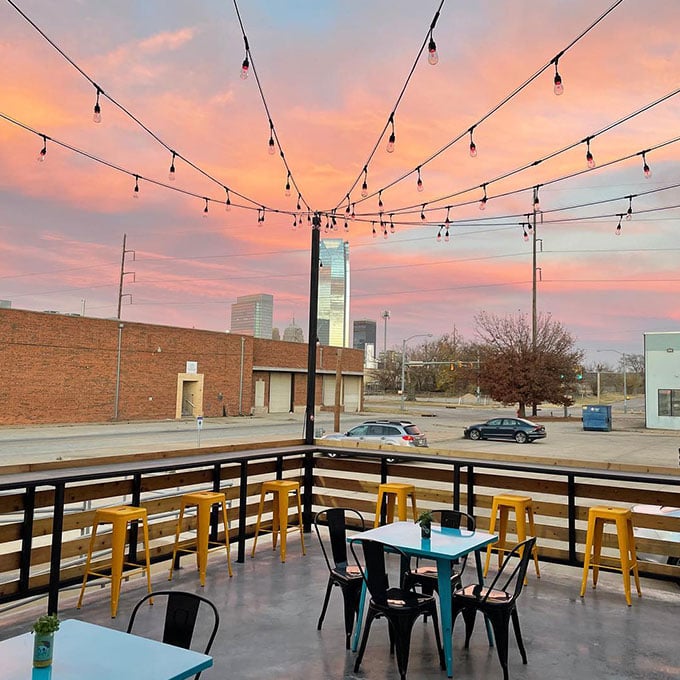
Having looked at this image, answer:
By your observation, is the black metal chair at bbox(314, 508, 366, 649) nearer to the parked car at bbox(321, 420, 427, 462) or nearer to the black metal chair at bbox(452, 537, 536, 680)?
the black metal chair at bbox(452, 537, 536, 680)

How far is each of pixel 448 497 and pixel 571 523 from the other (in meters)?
1.32

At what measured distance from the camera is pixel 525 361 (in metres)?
37.8

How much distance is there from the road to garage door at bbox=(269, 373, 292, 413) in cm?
611

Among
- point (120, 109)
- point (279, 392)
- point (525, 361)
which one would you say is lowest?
point (279, 392)

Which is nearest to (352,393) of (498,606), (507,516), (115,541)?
(507,516)

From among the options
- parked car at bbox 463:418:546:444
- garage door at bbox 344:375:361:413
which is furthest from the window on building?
garage door at bbox 344:375:361:413

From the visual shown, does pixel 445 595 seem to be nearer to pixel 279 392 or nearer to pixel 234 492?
pixel 234 492

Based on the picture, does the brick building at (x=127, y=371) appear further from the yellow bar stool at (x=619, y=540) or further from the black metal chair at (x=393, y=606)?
A: the black metal chair at (x=393, y=606)

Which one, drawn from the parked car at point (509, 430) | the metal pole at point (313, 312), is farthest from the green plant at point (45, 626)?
the parked car at point (509, 430)

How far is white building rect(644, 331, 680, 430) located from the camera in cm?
3128

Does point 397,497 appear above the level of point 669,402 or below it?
below

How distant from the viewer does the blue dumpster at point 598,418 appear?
101 feet

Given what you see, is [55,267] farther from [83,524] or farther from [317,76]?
[83,524]

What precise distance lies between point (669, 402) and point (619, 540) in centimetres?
3083
